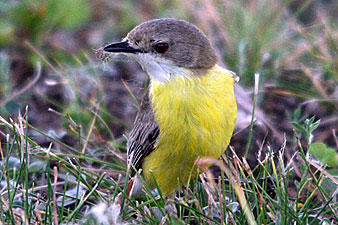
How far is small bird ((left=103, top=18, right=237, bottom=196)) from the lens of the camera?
4078 mm

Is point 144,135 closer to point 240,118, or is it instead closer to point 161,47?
point 161,47

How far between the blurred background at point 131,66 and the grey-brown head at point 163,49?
729 millimetres

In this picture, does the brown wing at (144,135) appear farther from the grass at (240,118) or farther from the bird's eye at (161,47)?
the bird's eye at (161,47)

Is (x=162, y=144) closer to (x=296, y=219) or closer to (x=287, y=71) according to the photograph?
(x=296, y=219)

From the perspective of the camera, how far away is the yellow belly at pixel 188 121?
4.07 metres

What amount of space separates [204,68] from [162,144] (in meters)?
0.66

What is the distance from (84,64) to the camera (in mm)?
6379

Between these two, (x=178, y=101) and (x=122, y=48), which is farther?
(x=122, y=48)

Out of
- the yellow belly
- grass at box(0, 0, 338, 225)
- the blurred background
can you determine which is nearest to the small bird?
the yellow belly

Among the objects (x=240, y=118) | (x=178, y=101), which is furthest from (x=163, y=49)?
(x=240, y=118)

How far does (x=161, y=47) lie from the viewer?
4273 millimetres

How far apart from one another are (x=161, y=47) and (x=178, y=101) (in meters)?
0.45

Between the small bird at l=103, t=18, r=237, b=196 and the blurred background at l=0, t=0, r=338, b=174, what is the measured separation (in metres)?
0.59

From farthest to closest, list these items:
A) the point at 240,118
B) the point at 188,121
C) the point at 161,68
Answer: the point at 240,118
the point at 161,68
the point at 188,121
